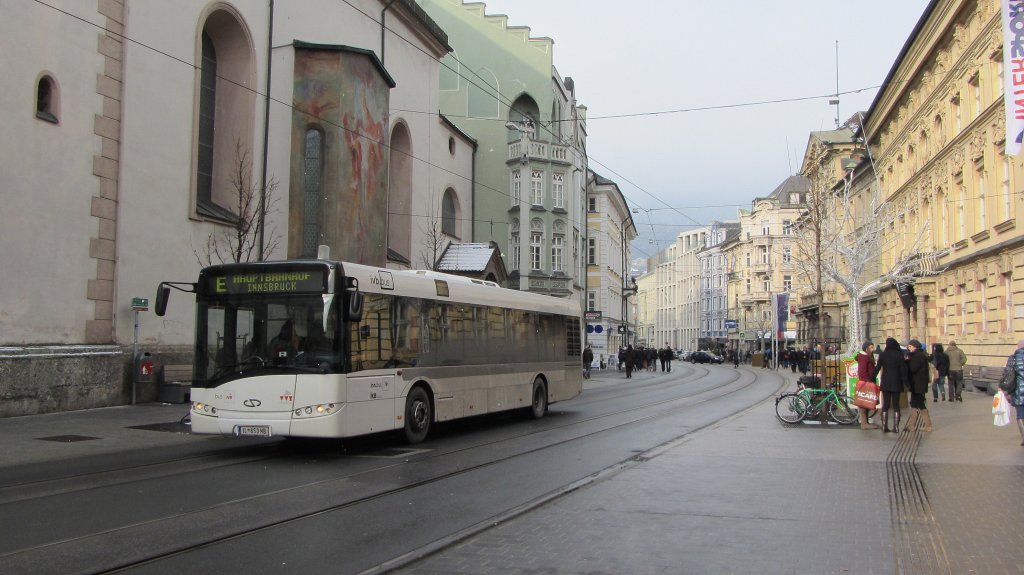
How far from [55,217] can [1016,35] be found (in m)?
21.4

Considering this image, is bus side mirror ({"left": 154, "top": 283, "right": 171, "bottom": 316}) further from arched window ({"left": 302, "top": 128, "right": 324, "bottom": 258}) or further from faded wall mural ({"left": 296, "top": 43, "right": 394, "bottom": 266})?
arched window ({"left": 302, "top": 128, "right": 324, "bottom": 258})

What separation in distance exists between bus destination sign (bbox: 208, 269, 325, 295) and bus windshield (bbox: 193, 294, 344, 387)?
0.08m

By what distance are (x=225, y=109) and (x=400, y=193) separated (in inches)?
488

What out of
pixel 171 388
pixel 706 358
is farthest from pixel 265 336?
pixel 706 358

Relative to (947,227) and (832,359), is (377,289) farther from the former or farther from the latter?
(947,227)

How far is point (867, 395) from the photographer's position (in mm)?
16219

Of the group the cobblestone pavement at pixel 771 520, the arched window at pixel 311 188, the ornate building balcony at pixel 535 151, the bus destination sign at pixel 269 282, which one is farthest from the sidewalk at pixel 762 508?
the ornate building balcony at pixel 535 151

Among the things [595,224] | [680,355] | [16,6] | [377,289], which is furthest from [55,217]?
[680,355]

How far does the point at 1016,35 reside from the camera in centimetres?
2017

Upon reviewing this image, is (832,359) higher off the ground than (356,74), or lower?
lower

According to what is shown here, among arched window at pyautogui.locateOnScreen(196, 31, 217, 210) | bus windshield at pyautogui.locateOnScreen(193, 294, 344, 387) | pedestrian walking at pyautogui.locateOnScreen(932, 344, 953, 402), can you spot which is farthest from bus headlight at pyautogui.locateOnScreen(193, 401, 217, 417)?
pedestrian walking at pyautogui.locateOnScreen(932, 344, 953, 402)

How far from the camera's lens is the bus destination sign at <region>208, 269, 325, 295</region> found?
471 inches

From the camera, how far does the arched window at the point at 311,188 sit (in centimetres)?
2686

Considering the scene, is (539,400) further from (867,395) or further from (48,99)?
(48,99)
